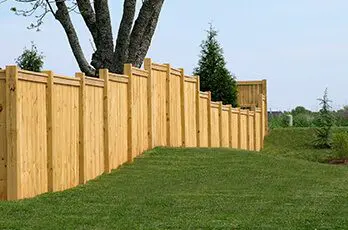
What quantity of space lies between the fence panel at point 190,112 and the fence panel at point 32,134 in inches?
303

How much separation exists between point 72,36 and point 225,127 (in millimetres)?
4994

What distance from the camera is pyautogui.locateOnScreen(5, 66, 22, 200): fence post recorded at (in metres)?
10.8

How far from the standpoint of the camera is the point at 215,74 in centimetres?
2694

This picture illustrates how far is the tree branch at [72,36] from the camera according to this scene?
20656mm

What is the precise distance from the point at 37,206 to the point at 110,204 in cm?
91

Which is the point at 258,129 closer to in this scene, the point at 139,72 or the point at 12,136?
the point at 139,72

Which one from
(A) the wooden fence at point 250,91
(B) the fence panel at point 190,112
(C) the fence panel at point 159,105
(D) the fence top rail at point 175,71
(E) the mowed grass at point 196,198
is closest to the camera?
(E) the mowed grass at point 196,198

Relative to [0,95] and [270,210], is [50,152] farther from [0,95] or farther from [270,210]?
[270,210]

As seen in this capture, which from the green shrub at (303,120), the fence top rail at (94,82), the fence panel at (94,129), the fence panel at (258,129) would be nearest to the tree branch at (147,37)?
the fence top rail at (94,82)

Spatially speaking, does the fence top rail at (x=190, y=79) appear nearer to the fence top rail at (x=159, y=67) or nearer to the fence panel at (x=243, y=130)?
the fence top rail at (x=159, y=67)

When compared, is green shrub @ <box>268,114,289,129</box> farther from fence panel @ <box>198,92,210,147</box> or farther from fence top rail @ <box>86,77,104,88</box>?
fence top rail @ <box>86,77,104,88</box>

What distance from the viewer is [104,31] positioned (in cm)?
1994

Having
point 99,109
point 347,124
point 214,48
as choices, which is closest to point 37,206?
point 99,109

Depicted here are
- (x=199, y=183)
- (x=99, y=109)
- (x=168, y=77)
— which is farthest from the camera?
(x=168, y=77)
